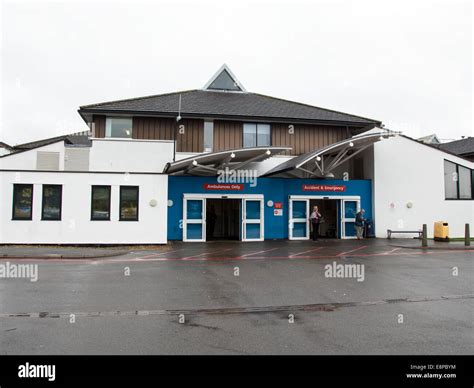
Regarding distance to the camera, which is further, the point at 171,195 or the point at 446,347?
the point at 171,195

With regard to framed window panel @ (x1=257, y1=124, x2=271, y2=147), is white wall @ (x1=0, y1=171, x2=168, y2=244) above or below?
below

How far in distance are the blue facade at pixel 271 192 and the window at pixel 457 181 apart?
4.87 metres

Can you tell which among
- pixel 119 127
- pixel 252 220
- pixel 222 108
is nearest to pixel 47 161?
pixel 119 127

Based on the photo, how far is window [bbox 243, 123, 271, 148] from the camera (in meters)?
23.0

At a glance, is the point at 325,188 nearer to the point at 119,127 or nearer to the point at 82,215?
the point at 119,127

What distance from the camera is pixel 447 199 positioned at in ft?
76.1

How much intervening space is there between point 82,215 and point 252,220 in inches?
331

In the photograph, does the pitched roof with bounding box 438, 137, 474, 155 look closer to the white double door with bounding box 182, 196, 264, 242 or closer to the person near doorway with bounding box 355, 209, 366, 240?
the person near doorway with bounding box 355, 209, 366, 240

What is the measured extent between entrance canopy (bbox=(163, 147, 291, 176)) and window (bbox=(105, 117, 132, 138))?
391 cm

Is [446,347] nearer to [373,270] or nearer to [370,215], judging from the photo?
[373,270]

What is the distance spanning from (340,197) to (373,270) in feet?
36.7

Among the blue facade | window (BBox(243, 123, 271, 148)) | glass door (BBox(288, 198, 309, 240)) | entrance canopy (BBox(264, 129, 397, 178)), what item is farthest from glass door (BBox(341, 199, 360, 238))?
window (BBox(243, 123, 271, 148))
